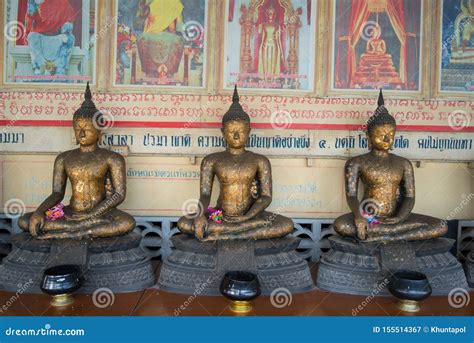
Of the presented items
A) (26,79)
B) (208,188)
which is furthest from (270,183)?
(26,79)

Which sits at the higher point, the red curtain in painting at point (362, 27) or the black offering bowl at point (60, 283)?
the red curtain in painting at point (362, 27)

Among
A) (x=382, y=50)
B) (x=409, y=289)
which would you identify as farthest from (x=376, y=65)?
(x=409, y=289)

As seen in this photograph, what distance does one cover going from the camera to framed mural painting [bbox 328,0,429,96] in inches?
202

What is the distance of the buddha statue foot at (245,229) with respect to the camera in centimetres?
407

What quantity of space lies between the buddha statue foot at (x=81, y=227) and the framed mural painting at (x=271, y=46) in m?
1.85

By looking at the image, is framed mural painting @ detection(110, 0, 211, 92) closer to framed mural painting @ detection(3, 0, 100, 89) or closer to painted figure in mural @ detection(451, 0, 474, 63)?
framed mural painting @ detection(3, 0, 100, 89)

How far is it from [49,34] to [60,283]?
276 centimetres

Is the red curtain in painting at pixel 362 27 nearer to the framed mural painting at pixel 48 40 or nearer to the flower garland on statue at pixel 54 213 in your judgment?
the framed mural painting at pixel 48 40

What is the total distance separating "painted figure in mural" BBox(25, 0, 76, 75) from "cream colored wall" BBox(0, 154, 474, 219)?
0.95 metres

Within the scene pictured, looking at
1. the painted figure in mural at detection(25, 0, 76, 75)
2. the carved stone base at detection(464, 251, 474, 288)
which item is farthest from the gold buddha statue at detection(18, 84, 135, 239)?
the carved stone base at detection(464, 251, 474, 288)

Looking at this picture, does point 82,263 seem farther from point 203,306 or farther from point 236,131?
point 236,131

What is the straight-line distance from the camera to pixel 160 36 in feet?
16.7

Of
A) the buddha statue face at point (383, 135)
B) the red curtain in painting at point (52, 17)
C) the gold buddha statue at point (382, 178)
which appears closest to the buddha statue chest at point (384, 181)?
the gold buddha statue at point (382, 178)

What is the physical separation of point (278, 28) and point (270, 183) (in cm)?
173
